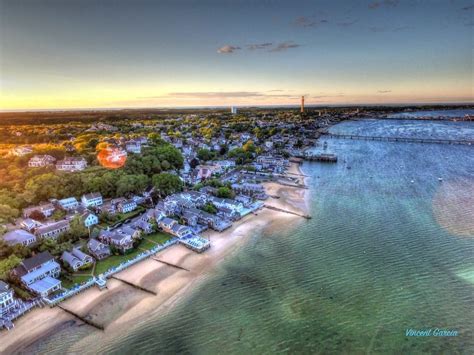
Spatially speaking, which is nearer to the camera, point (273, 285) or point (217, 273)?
point (273, 285)

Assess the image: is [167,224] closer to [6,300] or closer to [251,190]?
[6,300]

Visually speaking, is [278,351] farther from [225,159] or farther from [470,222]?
[225,159]

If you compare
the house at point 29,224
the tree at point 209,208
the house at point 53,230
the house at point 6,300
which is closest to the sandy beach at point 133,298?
the house at point 6,300

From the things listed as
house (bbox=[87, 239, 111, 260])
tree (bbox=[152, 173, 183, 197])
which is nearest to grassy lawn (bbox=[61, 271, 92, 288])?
house (bbox=[87, 239, 111, 260])

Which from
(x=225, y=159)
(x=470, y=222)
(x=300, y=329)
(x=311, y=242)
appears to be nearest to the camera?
(x=300, y=329)

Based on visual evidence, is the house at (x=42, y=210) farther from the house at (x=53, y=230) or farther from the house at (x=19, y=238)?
the house at (x=19, y=238)

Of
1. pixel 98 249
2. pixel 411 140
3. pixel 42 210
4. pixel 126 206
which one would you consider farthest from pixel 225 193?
pixel 411 140

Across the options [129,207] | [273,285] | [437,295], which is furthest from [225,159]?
[437,295]
